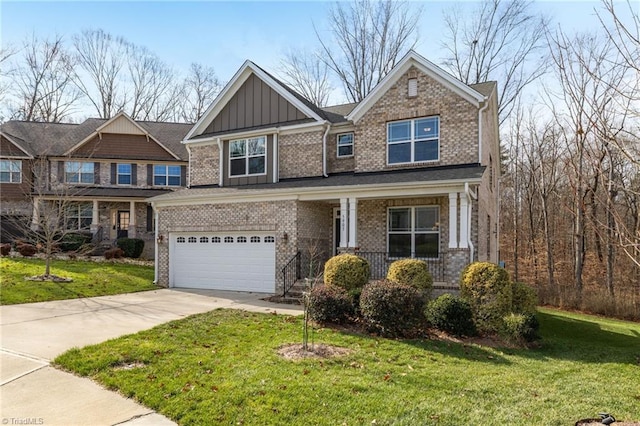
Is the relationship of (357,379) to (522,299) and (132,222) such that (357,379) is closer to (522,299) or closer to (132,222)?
(522,299)

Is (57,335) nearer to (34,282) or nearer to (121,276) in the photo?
(34,282)

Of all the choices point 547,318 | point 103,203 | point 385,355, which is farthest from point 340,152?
point 103,203

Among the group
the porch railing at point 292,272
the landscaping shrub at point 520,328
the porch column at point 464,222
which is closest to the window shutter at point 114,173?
the porch railing at point 292,272

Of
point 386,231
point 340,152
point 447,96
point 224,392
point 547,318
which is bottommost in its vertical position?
point 547,318

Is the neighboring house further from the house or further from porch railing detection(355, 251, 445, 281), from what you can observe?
porch railing detection(355, 251, 445, 281)

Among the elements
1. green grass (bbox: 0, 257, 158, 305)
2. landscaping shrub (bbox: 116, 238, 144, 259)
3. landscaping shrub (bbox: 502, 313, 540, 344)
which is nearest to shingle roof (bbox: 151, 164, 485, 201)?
green grass (bbox: 0, 257, 158, 305)

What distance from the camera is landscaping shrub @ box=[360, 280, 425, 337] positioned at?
8.47 m

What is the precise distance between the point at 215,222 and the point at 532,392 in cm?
1196

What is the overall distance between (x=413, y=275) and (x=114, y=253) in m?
16.8

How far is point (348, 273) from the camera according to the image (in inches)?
443

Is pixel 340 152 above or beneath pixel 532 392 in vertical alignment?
above

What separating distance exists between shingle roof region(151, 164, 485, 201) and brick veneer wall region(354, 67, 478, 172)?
404 millimetres

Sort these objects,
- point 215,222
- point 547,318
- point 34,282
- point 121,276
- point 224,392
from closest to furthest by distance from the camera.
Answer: point 224,392
point 547,318
point 34,282
point 215,222
point 121,276

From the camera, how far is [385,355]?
281 inches
